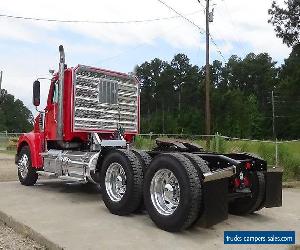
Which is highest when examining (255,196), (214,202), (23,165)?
(23,165)

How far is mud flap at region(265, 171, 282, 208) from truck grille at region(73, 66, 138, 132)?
4.01 meters

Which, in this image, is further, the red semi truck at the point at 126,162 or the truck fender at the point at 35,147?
the truck fender at the point at 35,147

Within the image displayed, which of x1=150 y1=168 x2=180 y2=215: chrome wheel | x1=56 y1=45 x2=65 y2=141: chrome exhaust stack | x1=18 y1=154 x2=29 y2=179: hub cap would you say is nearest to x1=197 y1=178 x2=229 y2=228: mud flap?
x1=150 y1=168 x2=180 y2=215: chrome wheel

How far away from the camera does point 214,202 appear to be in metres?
5.84

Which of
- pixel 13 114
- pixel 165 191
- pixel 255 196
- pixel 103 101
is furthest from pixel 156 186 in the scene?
pixel 13 114

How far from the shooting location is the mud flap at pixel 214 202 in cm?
575

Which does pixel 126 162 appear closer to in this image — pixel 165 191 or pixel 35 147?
pixel 165 191

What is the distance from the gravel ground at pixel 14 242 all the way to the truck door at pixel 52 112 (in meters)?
3.79

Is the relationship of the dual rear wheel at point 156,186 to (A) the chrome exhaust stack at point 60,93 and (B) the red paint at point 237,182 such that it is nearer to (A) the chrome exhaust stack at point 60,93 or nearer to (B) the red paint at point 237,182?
(B) the red paint at point 237,182

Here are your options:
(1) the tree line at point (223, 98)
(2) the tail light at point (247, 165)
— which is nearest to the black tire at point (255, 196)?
(2) the tail light at point (247, 165)

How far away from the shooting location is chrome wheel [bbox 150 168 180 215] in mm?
6305

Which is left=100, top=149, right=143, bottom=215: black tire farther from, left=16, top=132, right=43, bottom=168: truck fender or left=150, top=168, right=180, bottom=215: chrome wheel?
left=16, top=132, right=43, bottom=168: truck fender

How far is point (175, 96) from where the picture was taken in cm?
11475

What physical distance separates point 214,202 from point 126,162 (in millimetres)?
1851
